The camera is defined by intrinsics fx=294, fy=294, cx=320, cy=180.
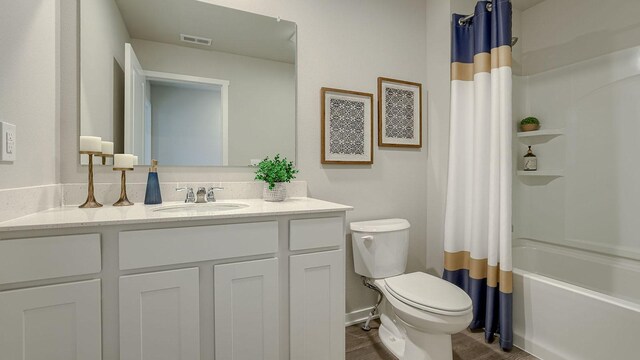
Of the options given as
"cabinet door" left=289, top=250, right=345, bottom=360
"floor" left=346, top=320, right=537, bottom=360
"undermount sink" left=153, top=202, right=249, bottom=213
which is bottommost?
"floor" left=346, top=320, right=537, bottom=360

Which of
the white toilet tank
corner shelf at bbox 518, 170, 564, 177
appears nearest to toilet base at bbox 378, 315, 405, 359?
the white toilet tank

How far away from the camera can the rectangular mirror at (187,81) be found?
4.87 feet

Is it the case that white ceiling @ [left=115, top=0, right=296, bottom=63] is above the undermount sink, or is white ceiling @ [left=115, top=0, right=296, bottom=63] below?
above

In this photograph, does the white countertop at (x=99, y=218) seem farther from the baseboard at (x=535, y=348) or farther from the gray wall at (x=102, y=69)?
the baseboard at (x=535, y=348)

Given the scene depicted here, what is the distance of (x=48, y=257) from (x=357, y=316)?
178 centimetres

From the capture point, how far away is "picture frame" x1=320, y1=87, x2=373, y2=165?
1.97 m

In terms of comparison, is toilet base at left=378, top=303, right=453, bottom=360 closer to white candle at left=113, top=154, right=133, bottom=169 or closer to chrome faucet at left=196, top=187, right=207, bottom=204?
chrome faucet at left=196, top=187, right=207, bottom=204

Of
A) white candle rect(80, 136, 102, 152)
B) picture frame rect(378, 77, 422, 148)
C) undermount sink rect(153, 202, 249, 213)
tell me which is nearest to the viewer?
white candle rect(80, 136, 102, 152)

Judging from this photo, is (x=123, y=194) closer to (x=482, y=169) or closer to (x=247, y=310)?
(x=247, y=310)

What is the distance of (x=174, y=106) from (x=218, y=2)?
666 millimetres

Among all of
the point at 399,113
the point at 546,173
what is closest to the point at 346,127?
the point at 399,113

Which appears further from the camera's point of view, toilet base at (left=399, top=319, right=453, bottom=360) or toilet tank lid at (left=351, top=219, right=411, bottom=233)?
toilet tank lid at (left=351, top=219, right=411, bottom=233)

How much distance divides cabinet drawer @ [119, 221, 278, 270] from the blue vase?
0.46 meters

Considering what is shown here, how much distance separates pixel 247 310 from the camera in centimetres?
123
